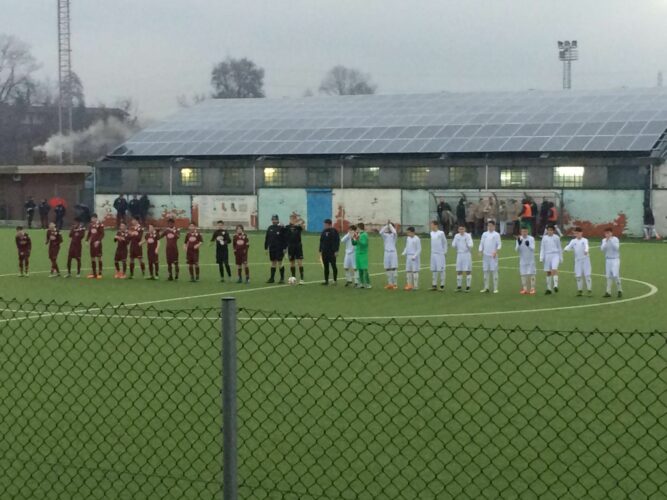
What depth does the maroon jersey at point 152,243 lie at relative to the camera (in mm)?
32500

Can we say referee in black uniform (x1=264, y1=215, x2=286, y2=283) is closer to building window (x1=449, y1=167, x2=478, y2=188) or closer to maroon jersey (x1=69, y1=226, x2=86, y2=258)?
maroon jersey (x1=69, y1=226, x2=86, y2=258)

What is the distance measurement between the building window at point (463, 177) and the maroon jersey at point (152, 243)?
2861cm

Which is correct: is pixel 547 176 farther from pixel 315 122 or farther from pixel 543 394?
pixel 543 394

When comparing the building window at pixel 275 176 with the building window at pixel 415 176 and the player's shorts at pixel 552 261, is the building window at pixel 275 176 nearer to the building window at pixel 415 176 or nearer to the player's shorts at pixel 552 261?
the building window at pixel 415 176

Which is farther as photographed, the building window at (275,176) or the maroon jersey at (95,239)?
the building window at (275,176)

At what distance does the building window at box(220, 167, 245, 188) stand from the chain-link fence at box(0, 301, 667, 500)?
47.0m

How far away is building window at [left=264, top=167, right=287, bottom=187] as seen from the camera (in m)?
63.2

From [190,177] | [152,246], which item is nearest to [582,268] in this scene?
[152,246]

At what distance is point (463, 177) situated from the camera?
58.8 m

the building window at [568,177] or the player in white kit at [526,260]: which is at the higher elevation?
the building window at [568,177]

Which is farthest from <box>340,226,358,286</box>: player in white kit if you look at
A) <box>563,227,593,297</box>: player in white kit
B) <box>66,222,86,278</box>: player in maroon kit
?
<box>66,222,86,278</box>: player in maroon kit

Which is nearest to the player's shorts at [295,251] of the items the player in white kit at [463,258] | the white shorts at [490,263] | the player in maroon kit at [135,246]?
the player in white kit at [463,258]

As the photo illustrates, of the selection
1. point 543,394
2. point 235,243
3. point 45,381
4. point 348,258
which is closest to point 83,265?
point 235,243

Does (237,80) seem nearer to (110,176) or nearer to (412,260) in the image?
(110,176)
